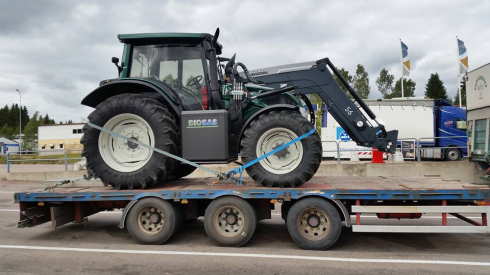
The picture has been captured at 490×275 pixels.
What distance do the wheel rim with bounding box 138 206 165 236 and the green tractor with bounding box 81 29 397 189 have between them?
1.52 ft

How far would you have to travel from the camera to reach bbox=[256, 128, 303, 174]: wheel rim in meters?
6.09

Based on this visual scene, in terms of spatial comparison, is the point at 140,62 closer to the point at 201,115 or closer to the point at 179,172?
the point at 201,115

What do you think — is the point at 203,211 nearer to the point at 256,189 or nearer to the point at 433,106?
the point at 256,189

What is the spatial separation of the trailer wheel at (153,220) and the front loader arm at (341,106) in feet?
10.4

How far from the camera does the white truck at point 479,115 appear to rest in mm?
10742

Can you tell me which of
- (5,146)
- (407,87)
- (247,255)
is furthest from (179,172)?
(407,87)

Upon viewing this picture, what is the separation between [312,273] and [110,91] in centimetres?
462

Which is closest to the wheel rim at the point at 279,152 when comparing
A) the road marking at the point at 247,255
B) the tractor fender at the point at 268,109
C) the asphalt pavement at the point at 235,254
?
the tractor fender at the point at 268,109

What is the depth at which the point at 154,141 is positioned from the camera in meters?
6.23

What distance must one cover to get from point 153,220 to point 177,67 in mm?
2732

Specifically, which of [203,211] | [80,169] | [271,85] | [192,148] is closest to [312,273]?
[203,211]

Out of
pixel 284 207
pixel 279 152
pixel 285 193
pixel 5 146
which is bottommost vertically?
pixel 284 207

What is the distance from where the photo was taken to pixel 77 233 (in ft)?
22.9

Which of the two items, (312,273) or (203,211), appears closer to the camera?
(312,273)
